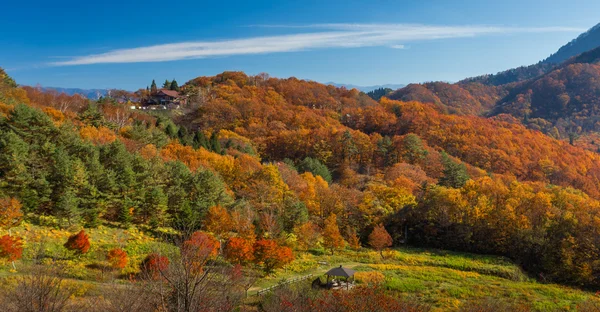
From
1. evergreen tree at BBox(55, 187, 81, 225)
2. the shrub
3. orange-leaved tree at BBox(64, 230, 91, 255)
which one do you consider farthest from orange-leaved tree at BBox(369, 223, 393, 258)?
evergreen tree at BBox(55, 187, 81, 225)

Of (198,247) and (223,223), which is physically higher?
(198,247)

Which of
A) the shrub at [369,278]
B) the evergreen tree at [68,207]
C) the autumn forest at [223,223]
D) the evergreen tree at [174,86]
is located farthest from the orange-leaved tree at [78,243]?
the evergreen tree at [174,86]

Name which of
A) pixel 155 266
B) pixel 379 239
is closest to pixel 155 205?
pixel 155 266

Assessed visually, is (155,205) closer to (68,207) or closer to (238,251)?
(68,207)

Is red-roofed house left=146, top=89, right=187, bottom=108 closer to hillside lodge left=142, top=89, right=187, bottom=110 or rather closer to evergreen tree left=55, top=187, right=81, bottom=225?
hillside lodge left=142, top=89, right=187, bottom=110

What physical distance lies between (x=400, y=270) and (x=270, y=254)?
1017 cm

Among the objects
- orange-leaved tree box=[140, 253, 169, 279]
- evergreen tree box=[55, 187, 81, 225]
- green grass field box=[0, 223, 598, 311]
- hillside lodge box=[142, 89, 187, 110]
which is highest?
hillside lodge box=[142, 89, 187, 110]

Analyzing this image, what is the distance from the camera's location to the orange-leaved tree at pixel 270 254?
2366 centimetres

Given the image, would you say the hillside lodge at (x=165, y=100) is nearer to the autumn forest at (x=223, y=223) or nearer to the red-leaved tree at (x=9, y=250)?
the autumn forest at (x=223, y=223)

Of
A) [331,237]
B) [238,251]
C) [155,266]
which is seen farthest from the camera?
[331,237]

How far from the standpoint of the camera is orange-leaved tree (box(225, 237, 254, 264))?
23484 mm

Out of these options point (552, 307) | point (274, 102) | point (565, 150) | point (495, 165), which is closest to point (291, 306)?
point (552, 307)

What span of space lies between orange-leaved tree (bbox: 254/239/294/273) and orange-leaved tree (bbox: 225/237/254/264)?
469 mm

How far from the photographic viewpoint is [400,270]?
27.2 meters
